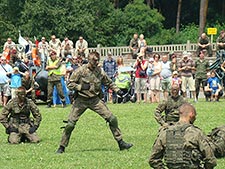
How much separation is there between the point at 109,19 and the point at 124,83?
76.6 ft

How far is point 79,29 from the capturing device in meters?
48.2

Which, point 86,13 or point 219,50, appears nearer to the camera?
point 219,50

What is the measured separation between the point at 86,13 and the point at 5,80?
871 inches

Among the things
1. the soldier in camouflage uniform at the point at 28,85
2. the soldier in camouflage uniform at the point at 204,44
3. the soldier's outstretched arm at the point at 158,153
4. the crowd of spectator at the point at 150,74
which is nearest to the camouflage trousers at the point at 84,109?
the soldier's outstretched arm at the point at 158,153

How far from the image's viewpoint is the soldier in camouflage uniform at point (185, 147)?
998 cm

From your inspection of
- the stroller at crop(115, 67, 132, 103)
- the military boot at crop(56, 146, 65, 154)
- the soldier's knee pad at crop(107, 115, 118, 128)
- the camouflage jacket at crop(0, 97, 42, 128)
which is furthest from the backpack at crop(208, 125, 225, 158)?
the stroller at crop(115, 67, 132, 103)

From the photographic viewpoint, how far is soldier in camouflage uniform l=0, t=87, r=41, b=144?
1756 centimetres

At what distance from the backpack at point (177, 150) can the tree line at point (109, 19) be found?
124 feet

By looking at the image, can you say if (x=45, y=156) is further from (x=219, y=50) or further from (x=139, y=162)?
(x=219, y=50)

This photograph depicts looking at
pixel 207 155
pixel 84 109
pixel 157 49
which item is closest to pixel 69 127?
pixel 84 109

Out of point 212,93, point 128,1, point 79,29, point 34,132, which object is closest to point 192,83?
point 212,93

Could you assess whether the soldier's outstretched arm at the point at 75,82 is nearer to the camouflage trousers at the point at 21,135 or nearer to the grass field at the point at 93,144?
the grass field at the point at 93,144

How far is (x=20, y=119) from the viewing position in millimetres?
17938

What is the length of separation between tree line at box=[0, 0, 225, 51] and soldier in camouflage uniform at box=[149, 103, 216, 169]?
37785 mm
